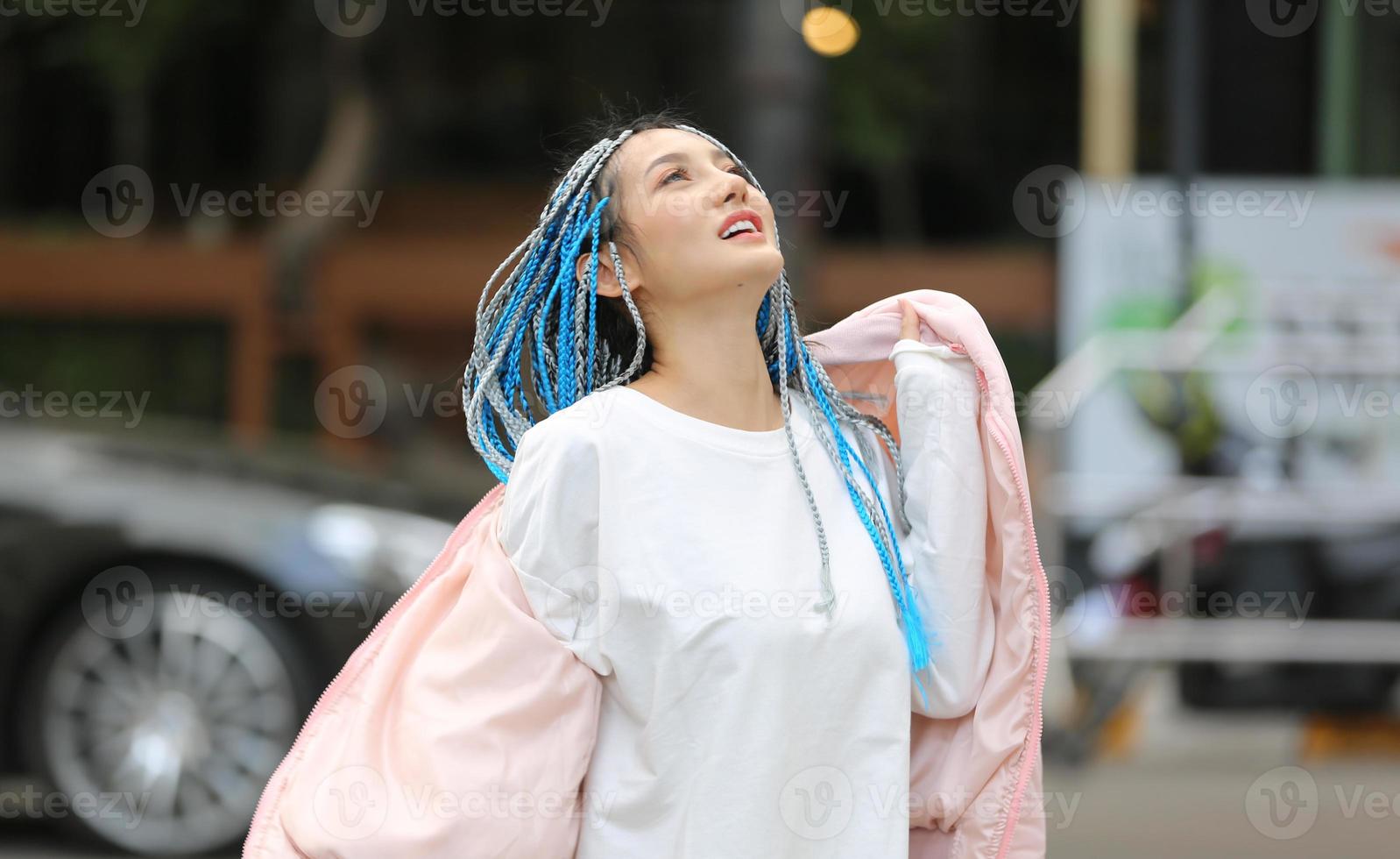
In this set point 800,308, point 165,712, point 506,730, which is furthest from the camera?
point 165,712

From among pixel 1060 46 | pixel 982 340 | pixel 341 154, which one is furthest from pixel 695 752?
pixel 1060 46

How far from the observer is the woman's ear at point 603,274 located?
7.50 feet

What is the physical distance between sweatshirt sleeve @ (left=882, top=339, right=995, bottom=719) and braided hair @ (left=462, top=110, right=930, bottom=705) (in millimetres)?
32

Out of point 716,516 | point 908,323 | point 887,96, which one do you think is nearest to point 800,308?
point 908,323

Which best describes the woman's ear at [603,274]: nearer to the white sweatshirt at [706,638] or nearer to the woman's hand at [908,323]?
the white sweatshirt at [706,638]

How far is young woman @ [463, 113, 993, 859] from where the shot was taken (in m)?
2.06

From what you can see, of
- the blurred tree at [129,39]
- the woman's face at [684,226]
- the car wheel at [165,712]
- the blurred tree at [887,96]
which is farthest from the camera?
the blurred tree at [887,96]

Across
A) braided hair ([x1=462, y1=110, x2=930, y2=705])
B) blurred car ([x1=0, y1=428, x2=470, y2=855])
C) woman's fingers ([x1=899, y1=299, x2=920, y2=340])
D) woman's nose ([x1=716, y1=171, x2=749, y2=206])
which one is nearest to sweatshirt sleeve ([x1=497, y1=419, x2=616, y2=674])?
braided hair ([x1=462, y1=110, x2=930, y2=705])

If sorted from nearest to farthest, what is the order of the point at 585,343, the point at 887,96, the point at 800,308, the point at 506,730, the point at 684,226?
the point at 506,730 < the point at 684,226 < the point at 585,343 < the point at 800,308 < the point at 887,96

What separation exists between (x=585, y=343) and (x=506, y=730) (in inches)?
22.3

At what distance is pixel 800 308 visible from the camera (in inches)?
111

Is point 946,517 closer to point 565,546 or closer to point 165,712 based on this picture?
point 565,546

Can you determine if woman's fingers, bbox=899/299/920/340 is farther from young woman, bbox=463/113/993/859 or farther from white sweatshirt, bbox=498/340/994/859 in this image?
white sweatshirt, bbox=498/340/994/859

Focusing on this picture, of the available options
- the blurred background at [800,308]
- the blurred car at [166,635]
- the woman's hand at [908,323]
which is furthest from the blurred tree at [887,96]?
the woman's hand at [908,323]
